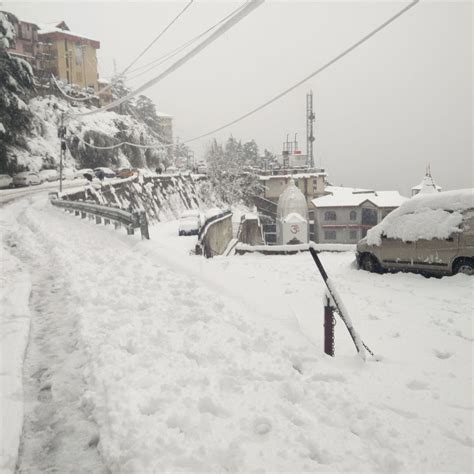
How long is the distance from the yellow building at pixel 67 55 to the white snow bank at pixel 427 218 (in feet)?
223

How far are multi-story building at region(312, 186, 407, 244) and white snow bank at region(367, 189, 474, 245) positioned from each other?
127ft

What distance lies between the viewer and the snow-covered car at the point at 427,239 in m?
8.65

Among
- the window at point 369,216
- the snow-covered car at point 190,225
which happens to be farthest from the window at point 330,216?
the snow-covered car at point 190,225

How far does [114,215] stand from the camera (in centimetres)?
1521

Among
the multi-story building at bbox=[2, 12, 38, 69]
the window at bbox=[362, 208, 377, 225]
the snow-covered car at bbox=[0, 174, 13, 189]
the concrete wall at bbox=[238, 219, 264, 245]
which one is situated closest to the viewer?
the snow-covered car at bbox=[0, 174, 13, 189]

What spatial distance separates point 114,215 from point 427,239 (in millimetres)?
11814

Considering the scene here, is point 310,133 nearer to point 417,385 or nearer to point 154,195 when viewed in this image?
point 154,195

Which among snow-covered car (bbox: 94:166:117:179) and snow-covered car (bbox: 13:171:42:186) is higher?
snow-covered car (bbox: 94:166:117:179)

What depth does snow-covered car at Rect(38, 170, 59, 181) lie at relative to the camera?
39844mm

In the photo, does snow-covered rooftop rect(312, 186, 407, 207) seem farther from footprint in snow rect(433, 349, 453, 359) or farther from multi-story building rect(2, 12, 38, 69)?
multi-story building rect(2, 12, 38, 69)

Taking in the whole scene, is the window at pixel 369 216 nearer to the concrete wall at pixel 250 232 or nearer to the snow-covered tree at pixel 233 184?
the concrete wall at pixel 250 232

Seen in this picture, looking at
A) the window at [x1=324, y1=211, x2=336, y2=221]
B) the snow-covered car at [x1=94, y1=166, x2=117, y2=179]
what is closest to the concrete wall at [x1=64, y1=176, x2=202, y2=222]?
the snow-covered car at [x1=94, y1=166, x2=117, y2=179]

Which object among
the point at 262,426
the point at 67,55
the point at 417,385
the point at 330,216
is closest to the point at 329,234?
the point at 330,216

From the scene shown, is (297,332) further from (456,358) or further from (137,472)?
(137,472)
